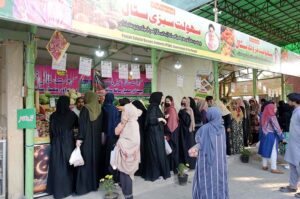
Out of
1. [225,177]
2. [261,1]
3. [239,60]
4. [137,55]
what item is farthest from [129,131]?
[261,1]

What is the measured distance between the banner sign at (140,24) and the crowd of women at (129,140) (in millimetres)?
964

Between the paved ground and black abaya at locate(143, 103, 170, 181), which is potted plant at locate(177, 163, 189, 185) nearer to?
the paved ground

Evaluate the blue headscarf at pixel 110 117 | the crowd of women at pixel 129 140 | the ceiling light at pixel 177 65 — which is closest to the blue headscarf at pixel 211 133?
the crowd of women at pixel 129 140

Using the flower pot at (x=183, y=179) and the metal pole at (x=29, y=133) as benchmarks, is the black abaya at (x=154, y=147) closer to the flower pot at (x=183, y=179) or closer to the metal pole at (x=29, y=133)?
the flower pot at (x=183, y=179)

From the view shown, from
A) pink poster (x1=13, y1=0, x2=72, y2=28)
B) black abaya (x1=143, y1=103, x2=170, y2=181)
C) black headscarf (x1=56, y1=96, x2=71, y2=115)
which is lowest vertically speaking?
black abaya (x1=143, y1=103, x2=170, y2=181)

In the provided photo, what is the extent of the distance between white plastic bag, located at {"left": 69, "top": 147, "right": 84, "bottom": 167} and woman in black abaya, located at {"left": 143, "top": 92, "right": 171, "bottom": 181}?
4.22 ft

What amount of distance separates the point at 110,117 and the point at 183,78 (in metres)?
3.99

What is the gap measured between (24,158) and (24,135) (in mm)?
307

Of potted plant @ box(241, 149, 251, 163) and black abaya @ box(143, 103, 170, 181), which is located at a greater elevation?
black abaya @ box(143, 103, 170, 181)

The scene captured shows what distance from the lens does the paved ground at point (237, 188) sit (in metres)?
4.13

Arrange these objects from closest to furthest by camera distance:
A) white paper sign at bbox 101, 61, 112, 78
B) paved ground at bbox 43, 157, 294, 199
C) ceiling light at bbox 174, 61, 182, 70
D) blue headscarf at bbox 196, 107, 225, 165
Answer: blue headscarf at bbox 196, 107, 225, 165, paved ground at bbox 43, 157, 294, 199, white paper sign at bbox 101, 61, 112, 78, ceiling light at bbox 174, 61, 182, 70

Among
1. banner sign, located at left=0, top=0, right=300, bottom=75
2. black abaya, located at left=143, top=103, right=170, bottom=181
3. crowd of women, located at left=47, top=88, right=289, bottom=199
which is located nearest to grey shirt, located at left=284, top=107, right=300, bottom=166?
crowd of women, located at left=47, top=88, right=289, bottom=199

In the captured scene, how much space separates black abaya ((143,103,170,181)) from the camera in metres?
4.52

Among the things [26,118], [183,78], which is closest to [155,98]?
[26,118]
